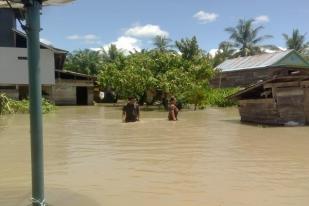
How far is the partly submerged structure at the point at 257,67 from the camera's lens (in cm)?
3556

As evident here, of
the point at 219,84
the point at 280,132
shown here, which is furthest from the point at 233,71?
the point at 280,132

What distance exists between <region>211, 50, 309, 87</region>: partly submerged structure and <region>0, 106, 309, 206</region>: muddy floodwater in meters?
24.4

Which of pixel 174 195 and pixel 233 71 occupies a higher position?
pixel 233 71

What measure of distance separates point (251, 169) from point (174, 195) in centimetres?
211

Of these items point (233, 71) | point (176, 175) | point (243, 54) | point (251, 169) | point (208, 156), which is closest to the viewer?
point (176, 175)

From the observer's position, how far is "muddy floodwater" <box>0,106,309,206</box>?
5.34m

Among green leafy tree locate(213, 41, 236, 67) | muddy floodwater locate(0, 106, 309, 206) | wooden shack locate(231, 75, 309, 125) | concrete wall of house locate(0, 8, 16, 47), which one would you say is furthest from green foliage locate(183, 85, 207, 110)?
green leafy tree locate(213, 41, 236, 67)

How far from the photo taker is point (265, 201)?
16.9 feet

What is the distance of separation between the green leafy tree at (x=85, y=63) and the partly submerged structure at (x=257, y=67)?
53.4 feet

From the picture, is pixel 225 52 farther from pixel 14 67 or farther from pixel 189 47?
pixel 14 67

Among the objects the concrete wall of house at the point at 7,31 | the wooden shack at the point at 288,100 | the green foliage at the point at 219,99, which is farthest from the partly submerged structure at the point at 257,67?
the wooden shack at the point at 288,100

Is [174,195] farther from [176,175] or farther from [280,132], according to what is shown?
[280,132]

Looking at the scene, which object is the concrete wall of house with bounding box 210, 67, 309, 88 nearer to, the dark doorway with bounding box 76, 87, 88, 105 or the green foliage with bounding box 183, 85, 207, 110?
the green foliage with bounding box 183, 85, 207, 110

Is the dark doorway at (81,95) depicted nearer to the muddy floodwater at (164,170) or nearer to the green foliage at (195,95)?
the green foliage at (195,95)
